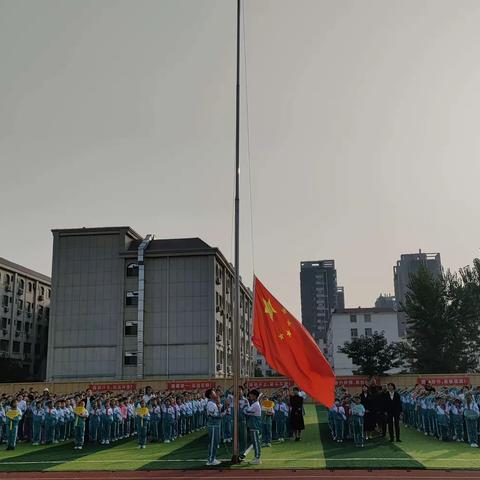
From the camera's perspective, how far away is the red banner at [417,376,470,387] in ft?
111

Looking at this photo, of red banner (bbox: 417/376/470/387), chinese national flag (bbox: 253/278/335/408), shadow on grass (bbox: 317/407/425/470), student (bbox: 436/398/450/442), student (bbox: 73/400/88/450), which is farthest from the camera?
red banner (bbox: 417/376/470/387)

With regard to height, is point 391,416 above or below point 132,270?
below

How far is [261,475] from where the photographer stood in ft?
39.1

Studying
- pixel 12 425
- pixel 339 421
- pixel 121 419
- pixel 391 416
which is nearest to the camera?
pixel 12 425

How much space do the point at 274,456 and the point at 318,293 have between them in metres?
146

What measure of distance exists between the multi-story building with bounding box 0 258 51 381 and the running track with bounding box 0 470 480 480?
4647cm

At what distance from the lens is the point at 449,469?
40.9 ft

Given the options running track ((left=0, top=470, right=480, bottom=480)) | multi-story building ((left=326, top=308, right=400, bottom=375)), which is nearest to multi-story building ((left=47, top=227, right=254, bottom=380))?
running track ((left=0, top=470, right=480, bottom=480))

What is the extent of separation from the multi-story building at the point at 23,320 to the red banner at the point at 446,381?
38.8 m

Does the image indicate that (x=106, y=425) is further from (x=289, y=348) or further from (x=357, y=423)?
(x=289, y=348)

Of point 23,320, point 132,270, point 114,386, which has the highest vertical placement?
point 132,270

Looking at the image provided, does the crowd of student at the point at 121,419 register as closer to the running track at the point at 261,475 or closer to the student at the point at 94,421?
the student at the point at 94,421

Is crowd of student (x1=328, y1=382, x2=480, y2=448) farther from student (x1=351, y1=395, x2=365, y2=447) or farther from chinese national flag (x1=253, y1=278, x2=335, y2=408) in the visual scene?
chinese national flag (x1=253, y1=278, x2=335, y2=408)

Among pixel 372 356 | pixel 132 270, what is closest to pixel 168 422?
pixel 132 270
